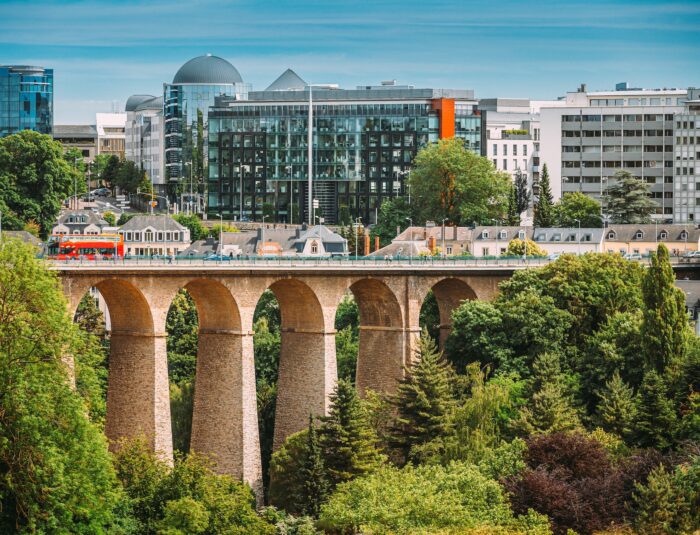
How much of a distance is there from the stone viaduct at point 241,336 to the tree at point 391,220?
48.3 meters

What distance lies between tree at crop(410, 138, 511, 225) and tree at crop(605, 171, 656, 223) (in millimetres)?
9946

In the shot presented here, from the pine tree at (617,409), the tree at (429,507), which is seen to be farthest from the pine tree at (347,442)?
the pine tree at (617,409)

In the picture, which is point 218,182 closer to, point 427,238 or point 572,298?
point 427,238

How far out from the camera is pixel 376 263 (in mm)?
115125

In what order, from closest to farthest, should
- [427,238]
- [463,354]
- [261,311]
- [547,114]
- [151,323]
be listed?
[151,323] < [463,354] < [261,311] < [427,238] < [547,114]

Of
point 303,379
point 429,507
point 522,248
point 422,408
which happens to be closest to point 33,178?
point 522,248

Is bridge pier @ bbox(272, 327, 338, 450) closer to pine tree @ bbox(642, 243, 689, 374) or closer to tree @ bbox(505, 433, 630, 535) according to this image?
pine tree @ bbox(642, 243, 689, 374)

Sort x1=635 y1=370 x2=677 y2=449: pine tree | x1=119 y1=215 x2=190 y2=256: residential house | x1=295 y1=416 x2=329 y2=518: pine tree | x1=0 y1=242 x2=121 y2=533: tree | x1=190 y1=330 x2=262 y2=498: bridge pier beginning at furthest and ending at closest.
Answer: x1=119 y1=215 x2=190 y2=256: residential house, x1=190 y1=330 x2=262 y2=498: bridge pier, x1=635 y1=370 x2=677 y2=449: pine tree, x1=295 y1=416 x2=329 y2=518: pine tree, x1=0 y1=242 x2=121 y2=533: tree

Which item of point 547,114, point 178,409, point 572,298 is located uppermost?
point 547,114

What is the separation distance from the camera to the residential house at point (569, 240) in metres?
148

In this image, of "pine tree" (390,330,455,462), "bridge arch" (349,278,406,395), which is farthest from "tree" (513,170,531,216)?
"pine tree" (390,330,455,462)

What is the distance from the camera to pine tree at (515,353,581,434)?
94.8 m

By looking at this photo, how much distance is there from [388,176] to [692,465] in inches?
4431

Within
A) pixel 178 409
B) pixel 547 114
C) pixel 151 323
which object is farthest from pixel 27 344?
pixel 547 114
